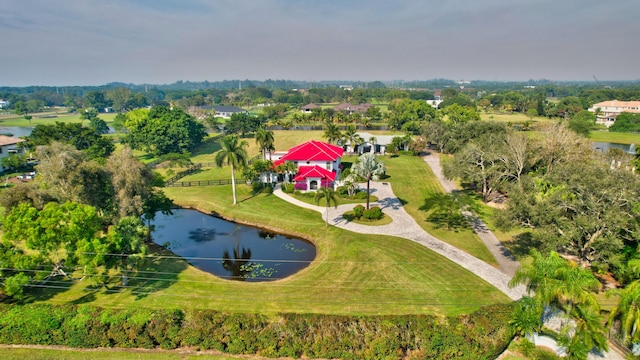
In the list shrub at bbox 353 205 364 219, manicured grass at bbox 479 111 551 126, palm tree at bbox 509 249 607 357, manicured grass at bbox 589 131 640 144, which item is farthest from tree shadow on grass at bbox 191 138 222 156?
manicured grass at bbox 589 131 640 144

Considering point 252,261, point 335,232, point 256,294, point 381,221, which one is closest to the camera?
point 256,294

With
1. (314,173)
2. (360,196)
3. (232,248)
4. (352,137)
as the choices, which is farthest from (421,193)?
(232,248)

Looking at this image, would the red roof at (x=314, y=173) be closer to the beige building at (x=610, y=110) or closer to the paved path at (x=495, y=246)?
the paved path at (x=495, y=246)

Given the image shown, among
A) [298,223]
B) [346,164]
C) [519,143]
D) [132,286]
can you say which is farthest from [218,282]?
[346,164]

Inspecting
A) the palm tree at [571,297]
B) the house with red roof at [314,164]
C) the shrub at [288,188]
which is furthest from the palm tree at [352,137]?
the palm tree at [571,297]

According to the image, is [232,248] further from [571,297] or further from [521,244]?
[521,244]

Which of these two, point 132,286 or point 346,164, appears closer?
point 132,286

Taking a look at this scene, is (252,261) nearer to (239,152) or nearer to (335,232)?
(335,232)
